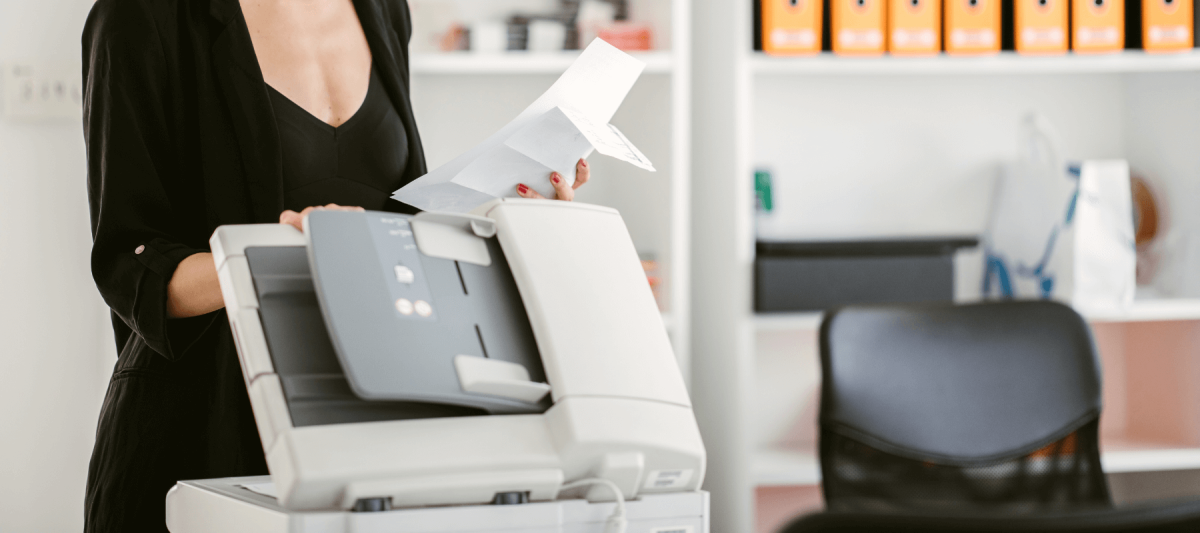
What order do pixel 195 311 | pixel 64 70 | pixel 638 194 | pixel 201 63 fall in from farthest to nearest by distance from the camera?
pixel 638 194 → pixel 64 70 → pixel 201 63 → pixel 195 311

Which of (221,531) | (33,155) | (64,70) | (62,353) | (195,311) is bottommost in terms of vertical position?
(62,353)

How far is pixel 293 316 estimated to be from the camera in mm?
580

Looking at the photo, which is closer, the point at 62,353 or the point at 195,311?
the point at 195,311

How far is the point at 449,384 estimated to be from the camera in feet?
1.83

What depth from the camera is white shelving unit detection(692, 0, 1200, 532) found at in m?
1.94

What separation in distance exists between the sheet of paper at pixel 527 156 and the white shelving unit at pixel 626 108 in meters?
0.96

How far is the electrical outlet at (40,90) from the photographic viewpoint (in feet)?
5.84

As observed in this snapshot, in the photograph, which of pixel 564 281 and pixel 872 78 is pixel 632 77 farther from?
pixel 872 78

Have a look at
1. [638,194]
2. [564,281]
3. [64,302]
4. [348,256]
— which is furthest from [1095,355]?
[64,302]

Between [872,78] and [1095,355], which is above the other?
[872,78]

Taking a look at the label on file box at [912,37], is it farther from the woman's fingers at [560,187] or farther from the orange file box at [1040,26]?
the woman's fingers at [560,187]

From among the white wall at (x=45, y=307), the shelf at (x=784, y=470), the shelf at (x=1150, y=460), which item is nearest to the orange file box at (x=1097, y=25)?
the shelf at (x=1150, y=460)

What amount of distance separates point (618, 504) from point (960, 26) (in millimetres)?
1563

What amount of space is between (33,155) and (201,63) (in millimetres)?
1169
